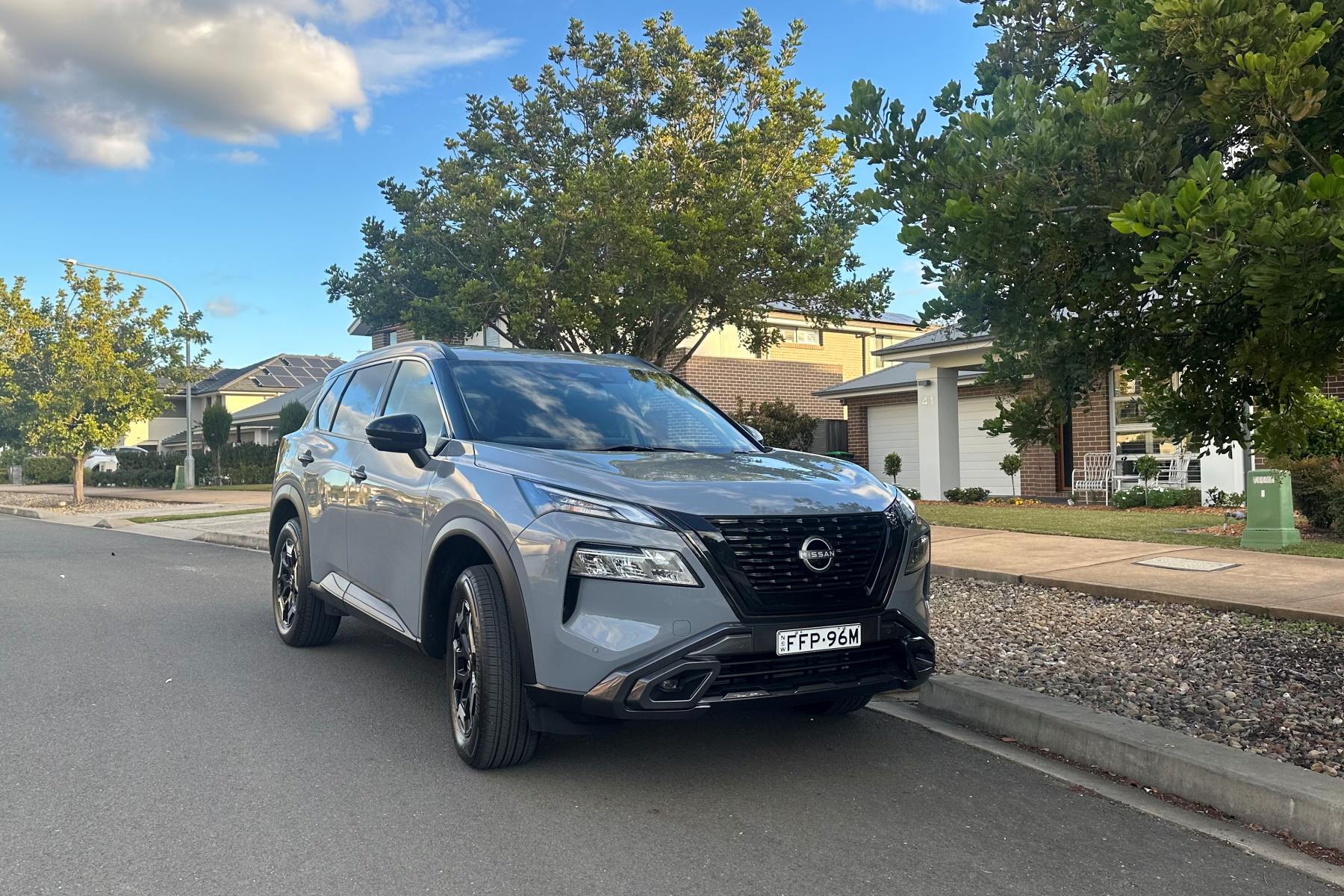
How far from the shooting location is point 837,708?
16.8 feet

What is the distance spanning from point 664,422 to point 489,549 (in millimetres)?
1509

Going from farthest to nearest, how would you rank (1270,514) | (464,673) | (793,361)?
1. (793,361)
2. (1270,514)
3. (464,673)

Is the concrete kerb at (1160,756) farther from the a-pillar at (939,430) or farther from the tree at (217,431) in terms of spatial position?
the tree at (217,431)

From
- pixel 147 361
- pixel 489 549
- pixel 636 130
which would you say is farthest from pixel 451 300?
pixel 147 361

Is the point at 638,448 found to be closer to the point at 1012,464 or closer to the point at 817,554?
the point at 817,554

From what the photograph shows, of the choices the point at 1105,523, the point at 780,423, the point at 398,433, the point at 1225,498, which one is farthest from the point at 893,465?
the point at 398,433

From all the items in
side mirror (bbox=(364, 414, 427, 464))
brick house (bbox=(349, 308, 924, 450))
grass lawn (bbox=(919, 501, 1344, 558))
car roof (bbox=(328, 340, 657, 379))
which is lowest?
grass lawn (bbox=(919, 501, 1344, 558))

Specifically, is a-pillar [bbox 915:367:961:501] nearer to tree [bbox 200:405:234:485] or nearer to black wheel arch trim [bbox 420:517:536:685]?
black wheel arch trim [bbox 420:517:536:685]

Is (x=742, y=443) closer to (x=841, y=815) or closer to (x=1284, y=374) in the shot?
(x=841, y=815)

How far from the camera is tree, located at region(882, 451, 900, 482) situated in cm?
2191

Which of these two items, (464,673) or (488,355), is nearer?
(464,673)

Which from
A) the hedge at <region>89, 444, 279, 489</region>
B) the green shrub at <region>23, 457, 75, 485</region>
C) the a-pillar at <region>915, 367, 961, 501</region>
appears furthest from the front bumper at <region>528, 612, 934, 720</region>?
the green shrub at <region>23, 457, 75, 485</region>

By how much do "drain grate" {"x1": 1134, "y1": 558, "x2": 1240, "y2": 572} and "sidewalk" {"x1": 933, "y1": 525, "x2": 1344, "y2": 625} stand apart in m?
0.07

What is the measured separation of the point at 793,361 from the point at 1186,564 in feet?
59.7
